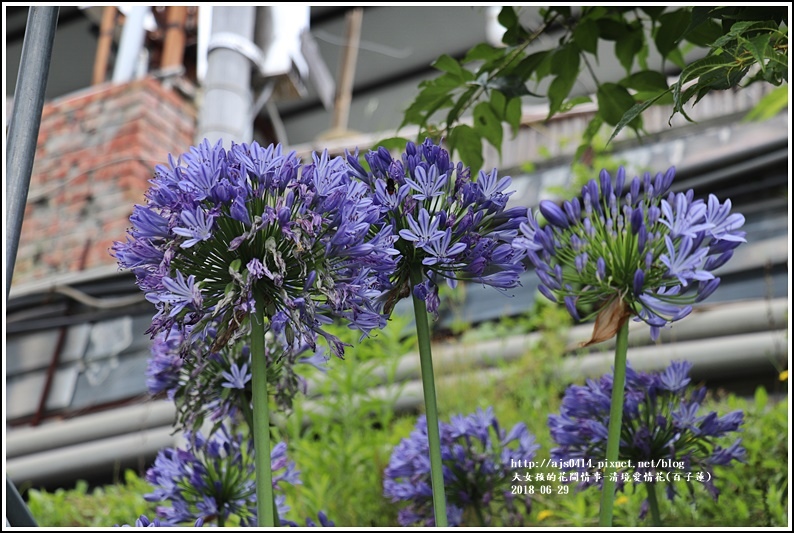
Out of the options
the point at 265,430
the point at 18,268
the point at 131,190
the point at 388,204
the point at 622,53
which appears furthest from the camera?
the point at 18,268

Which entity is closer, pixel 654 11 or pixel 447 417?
pixel 654 11

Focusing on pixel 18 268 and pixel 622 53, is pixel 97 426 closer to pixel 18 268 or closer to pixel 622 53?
pixel 18 268

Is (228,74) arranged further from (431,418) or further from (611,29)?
(431,418)

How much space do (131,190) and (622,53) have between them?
2802 millimetres

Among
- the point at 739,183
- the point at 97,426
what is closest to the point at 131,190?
the point at 97,426

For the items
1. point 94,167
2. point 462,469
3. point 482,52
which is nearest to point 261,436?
point 462,469

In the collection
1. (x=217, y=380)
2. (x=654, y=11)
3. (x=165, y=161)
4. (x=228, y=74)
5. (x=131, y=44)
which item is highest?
(x=131, y=44)

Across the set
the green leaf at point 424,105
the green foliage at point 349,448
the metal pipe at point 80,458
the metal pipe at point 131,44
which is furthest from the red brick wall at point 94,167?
the green leaf at point 424,105

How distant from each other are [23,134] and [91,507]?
1.95 meters

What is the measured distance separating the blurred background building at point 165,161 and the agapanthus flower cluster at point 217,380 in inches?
40.6

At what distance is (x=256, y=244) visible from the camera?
53 centimetres

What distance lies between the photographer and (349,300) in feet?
1.79

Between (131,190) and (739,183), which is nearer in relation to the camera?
(739,183)

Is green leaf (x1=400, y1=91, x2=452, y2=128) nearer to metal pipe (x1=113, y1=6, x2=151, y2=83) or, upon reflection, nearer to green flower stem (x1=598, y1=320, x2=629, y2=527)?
green flower stem (x1=598, y1=320, x2=629, y2=527)
